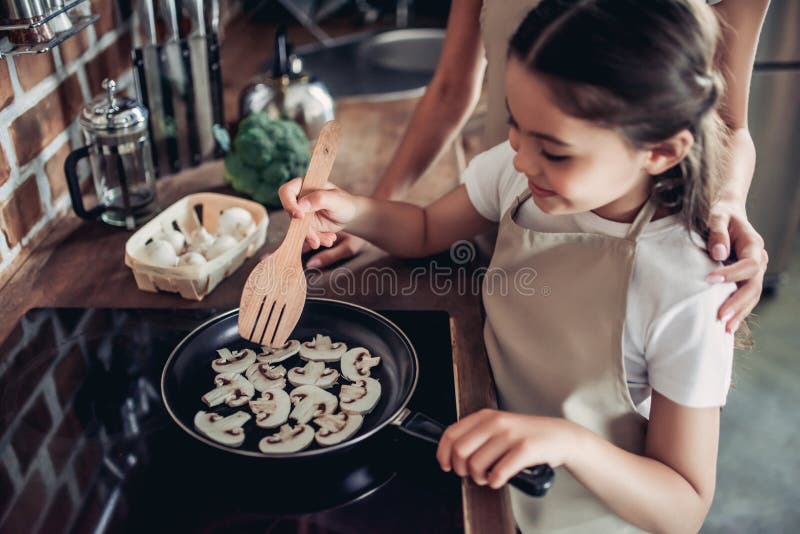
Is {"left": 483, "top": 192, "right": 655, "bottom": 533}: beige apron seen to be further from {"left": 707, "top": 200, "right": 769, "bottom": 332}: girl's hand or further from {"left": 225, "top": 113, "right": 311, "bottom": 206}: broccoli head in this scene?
{"left": 225, "top": 113, "right": 311, "bottom": 206}: broccoli head

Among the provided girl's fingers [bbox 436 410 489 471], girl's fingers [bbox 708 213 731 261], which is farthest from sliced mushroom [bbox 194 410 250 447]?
girl's fingers [bbox 708 213 731 261]

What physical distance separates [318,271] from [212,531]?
0.51 m

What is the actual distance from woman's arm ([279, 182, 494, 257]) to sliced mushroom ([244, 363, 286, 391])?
0.20 m

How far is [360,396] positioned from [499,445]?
0.72 feet

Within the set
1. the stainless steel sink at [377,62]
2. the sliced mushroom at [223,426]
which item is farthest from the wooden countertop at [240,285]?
the stainless steel sink at [377,62]

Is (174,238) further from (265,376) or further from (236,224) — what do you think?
(265,376)

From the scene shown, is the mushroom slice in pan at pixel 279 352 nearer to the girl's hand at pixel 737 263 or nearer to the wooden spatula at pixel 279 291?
the wooden spatula at pixel 279 291

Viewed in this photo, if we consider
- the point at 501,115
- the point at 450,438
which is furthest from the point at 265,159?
the point at 450,438

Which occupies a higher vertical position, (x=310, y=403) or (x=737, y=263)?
(x=737, y=263)

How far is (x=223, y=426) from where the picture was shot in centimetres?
84

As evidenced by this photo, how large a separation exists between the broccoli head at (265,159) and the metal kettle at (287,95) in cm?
20

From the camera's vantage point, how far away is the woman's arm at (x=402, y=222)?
106 centimetres

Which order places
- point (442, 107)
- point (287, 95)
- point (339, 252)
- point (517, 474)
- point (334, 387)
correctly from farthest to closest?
point (287, 95) < point (442, 107) < point (339, 252) < point (334, 387) < point (517, 474)

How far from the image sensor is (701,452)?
810 mm
